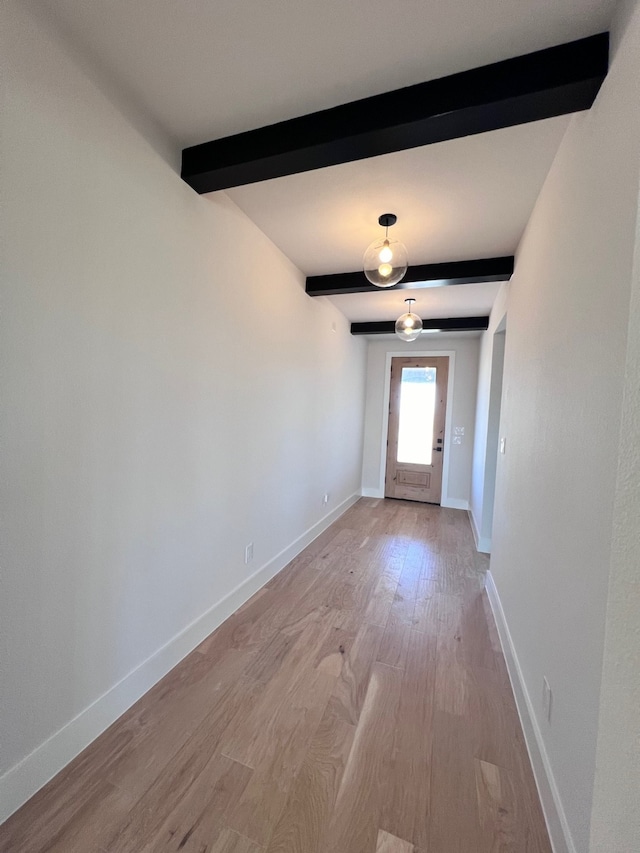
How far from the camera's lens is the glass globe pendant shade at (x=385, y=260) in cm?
192

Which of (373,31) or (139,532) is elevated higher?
(373,31)

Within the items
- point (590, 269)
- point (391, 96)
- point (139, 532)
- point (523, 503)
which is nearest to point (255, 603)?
point (139, 532)

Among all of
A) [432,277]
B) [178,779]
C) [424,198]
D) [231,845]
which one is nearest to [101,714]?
[178,779]

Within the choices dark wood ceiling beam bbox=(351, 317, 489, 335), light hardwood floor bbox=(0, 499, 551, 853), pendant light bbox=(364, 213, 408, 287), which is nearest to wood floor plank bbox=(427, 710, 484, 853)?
light hardwood floor bbox=(0, 499, 551, 853)

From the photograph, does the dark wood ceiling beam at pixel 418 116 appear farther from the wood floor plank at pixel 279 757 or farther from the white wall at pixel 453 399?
the white wall at pixel 453 399

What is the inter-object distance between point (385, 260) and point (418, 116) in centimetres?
68

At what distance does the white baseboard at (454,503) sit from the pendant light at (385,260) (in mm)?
4213

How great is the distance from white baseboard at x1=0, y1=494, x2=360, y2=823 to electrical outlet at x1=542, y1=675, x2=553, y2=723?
5.66 feet

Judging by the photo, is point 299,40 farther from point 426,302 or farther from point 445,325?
point 445,325

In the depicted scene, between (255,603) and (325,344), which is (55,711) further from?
(325,344)

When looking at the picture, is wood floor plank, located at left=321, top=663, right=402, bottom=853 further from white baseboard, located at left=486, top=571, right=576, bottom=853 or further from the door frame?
the door frame

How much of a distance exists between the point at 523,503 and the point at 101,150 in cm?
249

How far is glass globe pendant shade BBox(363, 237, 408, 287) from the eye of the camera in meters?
1.92

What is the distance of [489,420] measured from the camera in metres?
3.60
